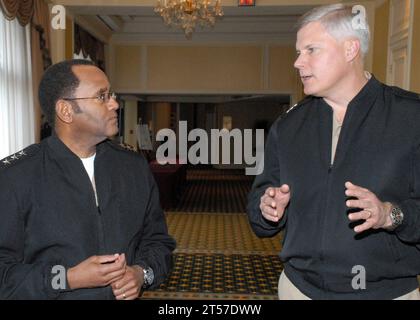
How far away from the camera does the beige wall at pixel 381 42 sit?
5.97 m

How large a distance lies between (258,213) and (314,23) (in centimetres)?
70

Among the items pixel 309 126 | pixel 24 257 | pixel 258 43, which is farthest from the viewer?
pixel 258 43

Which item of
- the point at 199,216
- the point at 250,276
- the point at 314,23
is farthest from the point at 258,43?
the point at 314,23

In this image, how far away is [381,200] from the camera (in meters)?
1.43

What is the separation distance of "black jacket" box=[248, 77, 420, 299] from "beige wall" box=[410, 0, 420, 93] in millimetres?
3500

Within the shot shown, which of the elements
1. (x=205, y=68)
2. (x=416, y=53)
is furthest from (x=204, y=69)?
(x=416, y=53)

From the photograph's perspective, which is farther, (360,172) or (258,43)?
(258,43)

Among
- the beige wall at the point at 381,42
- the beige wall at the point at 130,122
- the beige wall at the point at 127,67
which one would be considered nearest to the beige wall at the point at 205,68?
the beige wall at the point at 127,67

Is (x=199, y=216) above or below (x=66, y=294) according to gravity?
below

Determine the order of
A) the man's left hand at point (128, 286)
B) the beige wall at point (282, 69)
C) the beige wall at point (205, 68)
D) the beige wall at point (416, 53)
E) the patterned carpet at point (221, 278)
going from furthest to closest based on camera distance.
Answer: the beige wall at point (205, 68) < the beige wall at point (282, 69) < the beige wall at point (416, 53) < the patterned carpet at point (221, 278) < the man's left hand at point (128, 286)

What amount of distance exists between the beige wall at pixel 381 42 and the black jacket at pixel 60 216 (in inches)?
203

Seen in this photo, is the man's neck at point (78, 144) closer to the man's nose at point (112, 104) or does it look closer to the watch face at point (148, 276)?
the man's nose at point (112, 104)

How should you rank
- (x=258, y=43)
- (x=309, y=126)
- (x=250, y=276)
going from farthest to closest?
1. (x=258, y=43)
2. (x=250, y=276)
3. (x=309, y=126)
